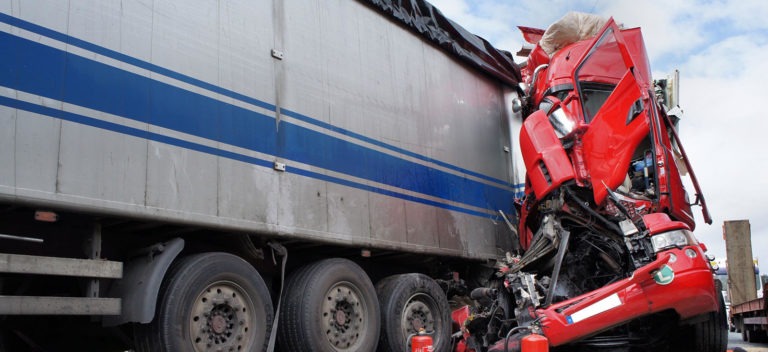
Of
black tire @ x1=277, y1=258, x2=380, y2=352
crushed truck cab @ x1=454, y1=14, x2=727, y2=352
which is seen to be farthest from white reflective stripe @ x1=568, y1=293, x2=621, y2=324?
black tire @ x1=277, y1=258, x2=380, y2=352

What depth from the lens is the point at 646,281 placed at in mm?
5223

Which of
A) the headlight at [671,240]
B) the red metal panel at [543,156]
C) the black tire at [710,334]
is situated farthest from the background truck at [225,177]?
the black tire at [710,334]

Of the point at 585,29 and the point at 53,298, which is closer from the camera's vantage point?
the point at 53,298

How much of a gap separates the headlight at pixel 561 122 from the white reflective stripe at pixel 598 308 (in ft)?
5.75

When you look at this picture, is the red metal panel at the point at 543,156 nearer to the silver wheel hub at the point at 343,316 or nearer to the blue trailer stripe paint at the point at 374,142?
the blue trailer stripe paint at the point at 374,142

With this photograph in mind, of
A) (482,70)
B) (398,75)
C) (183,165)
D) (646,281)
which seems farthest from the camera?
(482,70)

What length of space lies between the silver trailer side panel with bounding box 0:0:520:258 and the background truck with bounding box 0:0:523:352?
13mm

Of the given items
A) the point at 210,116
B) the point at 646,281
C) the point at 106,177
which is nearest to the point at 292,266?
the point at 210,116

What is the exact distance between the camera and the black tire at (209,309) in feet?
12.7

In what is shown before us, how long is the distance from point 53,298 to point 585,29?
236 inches

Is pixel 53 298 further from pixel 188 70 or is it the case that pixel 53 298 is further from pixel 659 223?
pixel 659 223

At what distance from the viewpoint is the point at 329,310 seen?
16.7 feet

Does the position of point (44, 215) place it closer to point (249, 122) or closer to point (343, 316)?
point (249, 122)

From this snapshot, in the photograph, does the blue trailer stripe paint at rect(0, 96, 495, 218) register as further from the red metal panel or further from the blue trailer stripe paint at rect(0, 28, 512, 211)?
the red metal panel
